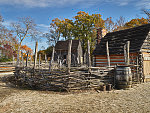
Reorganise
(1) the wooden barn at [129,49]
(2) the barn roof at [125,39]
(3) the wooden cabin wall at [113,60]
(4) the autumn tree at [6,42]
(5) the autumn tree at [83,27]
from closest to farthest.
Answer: (1) the wooden barn at [129,49], (3) the wooden cabin wall at [113,60], (2) the barn roof at [125,39], (4) the autumn tree at [6,42], (5) the autumn tree at [83,27]

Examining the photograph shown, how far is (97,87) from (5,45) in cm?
2251

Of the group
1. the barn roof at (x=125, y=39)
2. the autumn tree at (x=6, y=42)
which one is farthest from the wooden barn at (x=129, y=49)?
the autumn tree at (x=6, y=42)

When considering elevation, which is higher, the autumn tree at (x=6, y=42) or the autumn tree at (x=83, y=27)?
the autumn tree at (x=83, y=27)

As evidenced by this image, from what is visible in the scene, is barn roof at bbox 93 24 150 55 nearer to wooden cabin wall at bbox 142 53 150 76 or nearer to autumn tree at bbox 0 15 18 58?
wooden cabin wall at bbox 142 53 150 76

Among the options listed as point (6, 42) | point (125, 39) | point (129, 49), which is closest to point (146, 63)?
point (129, 49)

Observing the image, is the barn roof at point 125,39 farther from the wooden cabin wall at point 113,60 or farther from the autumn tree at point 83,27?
the autumn tree at point 83,27

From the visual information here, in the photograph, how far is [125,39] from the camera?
13070mm

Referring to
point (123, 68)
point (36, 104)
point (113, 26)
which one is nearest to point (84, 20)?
point (113, 26)

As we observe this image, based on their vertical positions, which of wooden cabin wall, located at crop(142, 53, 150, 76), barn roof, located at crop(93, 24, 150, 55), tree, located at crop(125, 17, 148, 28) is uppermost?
tree, located at crop(125, 17, 148, 28)

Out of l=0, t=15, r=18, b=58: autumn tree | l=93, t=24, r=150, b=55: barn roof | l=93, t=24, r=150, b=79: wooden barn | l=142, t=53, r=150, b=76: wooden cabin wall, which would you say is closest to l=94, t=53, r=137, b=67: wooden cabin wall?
l=93, t=24, r=150, b=79: wooden barn

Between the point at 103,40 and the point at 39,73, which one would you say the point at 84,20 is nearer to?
the point at 103,40

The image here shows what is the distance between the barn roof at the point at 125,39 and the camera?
11.5m

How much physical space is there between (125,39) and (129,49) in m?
1.88

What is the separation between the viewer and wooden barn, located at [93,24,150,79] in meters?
10.8
